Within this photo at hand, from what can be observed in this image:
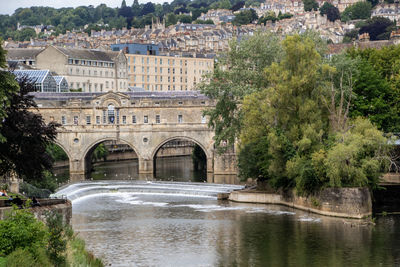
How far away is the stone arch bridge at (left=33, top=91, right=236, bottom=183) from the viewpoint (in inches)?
2872

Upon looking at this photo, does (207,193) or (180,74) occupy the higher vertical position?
(180,74)

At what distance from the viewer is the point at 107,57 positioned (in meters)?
119

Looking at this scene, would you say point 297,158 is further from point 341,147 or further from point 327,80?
point 327,80

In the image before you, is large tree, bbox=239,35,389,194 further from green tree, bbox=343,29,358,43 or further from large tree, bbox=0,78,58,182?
green tree, bbox=343,29,358,43

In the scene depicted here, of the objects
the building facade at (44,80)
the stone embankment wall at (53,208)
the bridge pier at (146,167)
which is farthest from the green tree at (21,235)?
the building facade at (44,80)

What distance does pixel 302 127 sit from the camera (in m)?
47.2

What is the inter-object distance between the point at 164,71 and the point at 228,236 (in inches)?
3942

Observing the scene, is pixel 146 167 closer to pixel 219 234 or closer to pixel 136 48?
pixel 219 234

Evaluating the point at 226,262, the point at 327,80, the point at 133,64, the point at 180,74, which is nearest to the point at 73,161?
the point at 327,80

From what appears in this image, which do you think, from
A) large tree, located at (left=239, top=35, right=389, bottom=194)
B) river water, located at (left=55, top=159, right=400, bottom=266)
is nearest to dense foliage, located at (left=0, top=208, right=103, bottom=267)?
river water, located at (left=55, top=159, right=400, bottom=266)

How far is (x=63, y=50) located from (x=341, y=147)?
70600mm

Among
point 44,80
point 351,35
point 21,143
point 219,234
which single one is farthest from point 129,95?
point 351,35

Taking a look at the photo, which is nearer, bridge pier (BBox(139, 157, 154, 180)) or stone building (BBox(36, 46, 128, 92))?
bridge pier (BBox(139, 157, 154, 180))

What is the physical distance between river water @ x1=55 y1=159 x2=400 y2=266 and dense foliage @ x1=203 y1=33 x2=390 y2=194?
2540 mm
